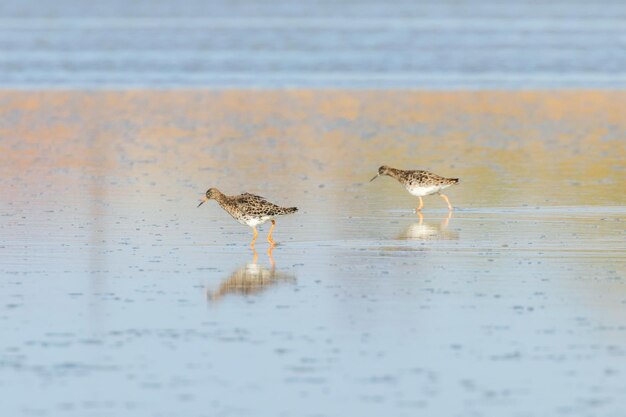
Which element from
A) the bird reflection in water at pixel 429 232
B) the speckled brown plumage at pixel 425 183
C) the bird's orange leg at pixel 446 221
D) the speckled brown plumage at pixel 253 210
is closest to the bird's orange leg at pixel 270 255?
the speckled brown plumage at pixel 253 210

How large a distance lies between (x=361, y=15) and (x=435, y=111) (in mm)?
57213

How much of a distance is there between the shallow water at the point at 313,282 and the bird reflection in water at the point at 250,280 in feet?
0.15

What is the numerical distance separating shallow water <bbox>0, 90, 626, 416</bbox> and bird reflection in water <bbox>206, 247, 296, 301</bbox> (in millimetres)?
47

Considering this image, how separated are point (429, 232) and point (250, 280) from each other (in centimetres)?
408

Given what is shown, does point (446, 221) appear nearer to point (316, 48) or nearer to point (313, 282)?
point (313, 282)

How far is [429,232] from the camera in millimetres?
18125

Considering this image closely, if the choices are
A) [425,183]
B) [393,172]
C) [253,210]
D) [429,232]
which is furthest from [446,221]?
[253,210]

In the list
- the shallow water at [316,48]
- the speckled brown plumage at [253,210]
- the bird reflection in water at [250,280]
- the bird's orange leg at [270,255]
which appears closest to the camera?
the bird reflection in water at [250,280]

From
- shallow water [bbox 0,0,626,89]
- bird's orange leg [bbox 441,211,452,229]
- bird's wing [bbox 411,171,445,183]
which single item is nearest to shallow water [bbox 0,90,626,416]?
bird's orange leg [bbox 441,211,452,229]

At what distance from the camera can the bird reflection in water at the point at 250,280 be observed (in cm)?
1384

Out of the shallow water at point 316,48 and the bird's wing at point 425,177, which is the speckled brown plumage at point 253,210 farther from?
the shallow water at point 316,48

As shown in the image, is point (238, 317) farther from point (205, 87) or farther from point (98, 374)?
point (205, 87)

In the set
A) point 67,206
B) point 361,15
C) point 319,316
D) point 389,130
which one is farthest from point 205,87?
point 361,15

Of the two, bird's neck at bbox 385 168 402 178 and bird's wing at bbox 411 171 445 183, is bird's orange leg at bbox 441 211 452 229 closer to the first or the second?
bird's wing at bbox 411 171 445 183
